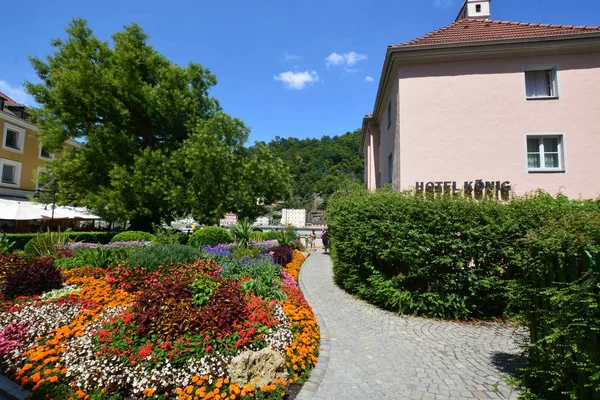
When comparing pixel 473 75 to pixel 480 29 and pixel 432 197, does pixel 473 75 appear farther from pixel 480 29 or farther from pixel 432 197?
pixel 432 197

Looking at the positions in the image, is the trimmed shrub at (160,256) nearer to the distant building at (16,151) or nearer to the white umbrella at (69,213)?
the white umbrella at (69,213)

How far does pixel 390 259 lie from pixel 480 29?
40.1ft

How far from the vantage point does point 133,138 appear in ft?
57.6

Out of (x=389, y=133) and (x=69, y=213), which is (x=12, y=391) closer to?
(x=389, y=133)

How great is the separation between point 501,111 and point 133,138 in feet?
63.8

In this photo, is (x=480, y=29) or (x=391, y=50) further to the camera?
(x=480, y=29)

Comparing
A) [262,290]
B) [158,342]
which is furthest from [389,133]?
[158,342]

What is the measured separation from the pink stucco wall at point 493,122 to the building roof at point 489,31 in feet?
3.07

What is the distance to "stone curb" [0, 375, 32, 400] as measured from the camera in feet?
11.5

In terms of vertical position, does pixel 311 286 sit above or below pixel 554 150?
below

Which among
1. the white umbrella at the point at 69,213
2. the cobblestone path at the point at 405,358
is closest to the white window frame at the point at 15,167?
the white umbrella at the point at 69,213

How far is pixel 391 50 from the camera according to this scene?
11750mm

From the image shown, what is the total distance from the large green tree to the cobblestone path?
449 inches

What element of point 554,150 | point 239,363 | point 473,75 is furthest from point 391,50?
point 239,363
